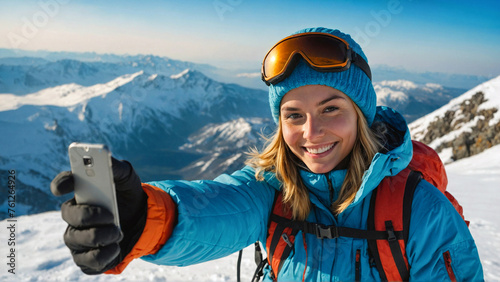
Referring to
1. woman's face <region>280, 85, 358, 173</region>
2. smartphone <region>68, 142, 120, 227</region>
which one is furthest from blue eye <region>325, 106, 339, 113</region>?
smartphone <region>68, 142, 120, 227</region>

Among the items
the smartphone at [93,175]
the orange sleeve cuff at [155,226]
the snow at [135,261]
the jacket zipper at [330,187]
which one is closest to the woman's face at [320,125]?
the jacket zipper at [330,187]

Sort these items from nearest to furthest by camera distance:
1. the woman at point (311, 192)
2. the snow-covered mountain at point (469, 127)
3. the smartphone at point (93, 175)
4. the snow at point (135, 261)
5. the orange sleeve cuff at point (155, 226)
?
the smartphone at point (93, 175) < the orange sleeve cuff at point (155, 226) < the woman at point (311, 192) < the snow at point (135, 261) < the snow-covered mountain at point (469, 127)

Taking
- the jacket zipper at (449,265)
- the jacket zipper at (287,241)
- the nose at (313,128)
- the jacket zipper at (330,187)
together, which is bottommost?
the jacket zipper at (287,241)

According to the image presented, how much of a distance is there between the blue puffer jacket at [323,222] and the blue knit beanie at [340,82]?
483 mm

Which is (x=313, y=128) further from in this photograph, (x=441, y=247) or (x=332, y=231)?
(x=441, y=247)

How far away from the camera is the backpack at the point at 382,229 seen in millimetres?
2309

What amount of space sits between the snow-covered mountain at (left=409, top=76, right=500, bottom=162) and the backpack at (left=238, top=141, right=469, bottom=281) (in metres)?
28.7

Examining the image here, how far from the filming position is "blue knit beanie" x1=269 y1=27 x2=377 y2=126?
263cm

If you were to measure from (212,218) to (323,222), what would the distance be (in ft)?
3.53

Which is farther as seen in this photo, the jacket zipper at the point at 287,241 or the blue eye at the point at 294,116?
the blue eye at the point at 294,116

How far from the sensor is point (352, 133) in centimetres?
270

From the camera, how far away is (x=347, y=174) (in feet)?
8.91

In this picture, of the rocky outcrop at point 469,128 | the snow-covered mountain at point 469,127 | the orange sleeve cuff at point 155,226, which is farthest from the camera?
the snow-covered mountain at point 469,127

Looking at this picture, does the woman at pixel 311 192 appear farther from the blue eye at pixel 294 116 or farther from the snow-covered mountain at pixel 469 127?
the snow-covered mountain at pixel 469 127
